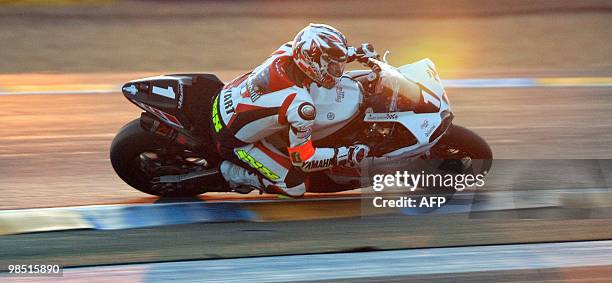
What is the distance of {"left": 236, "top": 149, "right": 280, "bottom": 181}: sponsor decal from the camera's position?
6512 millimetres

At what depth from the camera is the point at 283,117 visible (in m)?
6.25

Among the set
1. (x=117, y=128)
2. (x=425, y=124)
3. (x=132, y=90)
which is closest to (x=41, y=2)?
(x=117, y=128)

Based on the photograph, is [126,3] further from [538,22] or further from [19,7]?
[538,22]

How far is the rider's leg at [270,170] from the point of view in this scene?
6.50 m

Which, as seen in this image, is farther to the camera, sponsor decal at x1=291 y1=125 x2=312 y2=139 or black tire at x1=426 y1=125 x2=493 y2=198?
black tire at x1=426 y1=125 x2=493 y2=198

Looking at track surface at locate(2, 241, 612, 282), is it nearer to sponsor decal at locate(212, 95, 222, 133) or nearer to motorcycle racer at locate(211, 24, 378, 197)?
motorcycle racer at locate(211, 24, 378, 197)

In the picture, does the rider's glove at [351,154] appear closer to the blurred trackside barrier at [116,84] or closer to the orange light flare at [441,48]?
the blurred trackside barrier at [116,84]

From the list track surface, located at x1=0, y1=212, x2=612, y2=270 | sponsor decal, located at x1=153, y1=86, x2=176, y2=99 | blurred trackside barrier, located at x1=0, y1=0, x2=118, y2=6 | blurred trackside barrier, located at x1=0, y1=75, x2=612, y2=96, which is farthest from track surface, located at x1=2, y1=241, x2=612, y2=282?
blurred trackside barrier, located at x1=0, y1=0, x2=118, y2=6

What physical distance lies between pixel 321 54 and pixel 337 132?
658 mm

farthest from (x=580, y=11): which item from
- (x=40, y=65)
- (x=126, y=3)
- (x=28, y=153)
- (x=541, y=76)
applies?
(x=28, y=153)

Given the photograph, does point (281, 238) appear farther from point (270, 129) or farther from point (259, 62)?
point (259, 62)

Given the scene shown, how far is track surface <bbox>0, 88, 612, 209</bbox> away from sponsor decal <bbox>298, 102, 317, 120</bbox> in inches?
49.4

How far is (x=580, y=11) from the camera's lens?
17906 mm

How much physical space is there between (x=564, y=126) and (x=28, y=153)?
514cm
